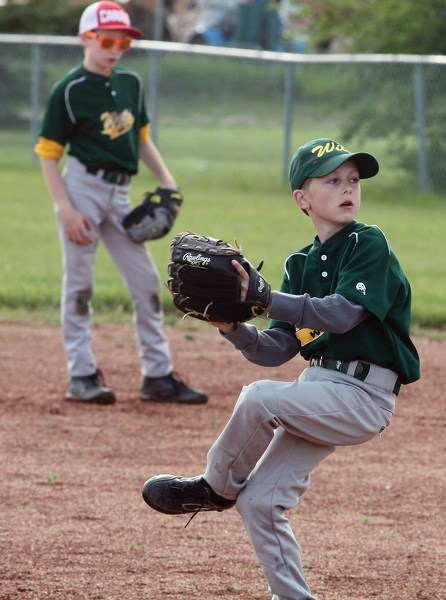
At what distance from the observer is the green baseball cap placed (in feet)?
12.0

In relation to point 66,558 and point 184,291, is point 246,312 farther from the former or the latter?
point 66,558

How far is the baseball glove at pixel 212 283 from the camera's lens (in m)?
3.51

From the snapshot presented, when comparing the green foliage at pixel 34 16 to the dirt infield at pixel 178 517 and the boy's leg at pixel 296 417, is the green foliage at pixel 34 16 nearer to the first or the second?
the dirt infield at pixel 178 517

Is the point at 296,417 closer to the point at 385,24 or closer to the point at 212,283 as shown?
the point at 212,283

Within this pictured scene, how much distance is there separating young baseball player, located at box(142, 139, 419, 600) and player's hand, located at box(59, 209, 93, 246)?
9.62 feet

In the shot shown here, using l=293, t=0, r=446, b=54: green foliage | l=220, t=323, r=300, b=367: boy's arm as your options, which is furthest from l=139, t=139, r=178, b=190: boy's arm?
l=293, t=0, r=446, b=54: green foliage

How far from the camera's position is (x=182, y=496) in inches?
149

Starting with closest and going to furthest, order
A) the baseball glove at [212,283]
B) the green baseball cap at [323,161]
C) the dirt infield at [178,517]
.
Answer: the baseball glove at [212,283]
the green baseball cap at [323,161]
the dirt infield at [178,517]

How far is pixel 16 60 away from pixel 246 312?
15404 mm

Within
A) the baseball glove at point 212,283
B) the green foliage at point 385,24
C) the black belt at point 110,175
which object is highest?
the green foliage at point 385,24

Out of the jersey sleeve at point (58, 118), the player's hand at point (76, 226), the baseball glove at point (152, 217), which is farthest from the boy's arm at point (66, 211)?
the baseball glove at point (152, 217)

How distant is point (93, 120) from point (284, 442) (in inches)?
132

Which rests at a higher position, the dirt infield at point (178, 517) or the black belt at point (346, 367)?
the black belt at point (346, 367)

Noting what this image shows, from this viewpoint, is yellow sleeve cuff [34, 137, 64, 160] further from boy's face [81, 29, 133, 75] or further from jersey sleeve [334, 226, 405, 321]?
jersey sleeve [334, 226, 405, 321]
